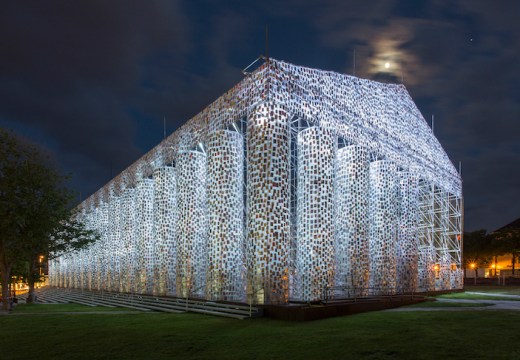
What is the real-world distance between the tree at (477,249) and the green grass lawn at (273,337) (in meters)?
33.5

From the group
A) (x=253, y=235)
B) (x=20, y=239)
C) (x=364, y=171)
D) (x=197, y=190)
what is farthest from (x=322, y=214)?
(x=20, y=239)

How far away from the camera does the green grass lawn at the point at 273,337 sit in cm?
752

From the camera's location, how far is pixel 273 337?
29.0 feet

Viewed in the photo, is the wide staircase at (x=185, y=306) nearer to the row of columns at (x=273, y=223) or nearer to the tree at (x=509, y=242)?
the row of columns at (x=273, y=223)

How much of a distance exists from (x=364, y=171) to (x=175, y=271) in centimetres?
860

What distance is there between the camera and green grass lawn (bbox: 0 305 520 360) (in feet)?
24.7

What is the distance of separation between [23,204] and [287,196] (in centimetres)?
945

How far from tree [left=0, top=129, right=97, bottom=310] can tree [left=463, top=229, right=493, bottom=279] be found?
1462 inches

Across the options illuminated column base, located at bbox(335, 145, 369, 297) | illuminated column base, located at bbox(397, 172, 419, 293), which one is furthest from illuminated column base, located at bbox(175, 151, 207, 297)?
illuminated column base, located at bbox(397, 172, 419, 293)

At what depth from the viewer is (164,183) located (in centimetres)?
2006

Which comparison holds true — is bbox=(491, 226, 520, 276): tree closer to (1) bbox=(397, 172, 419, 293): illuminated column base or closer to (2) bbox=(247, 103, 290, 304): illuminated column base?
(1) bbox=(397, 172, 419, 293): illuminated column base

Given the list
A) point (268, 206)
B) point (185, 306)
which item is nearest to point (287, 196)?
point (268, 206)

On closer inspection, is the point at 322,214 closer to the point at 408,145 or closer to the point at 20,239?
the point at 408,145

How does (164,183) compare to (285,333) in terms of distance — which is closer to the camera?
(285,333)
